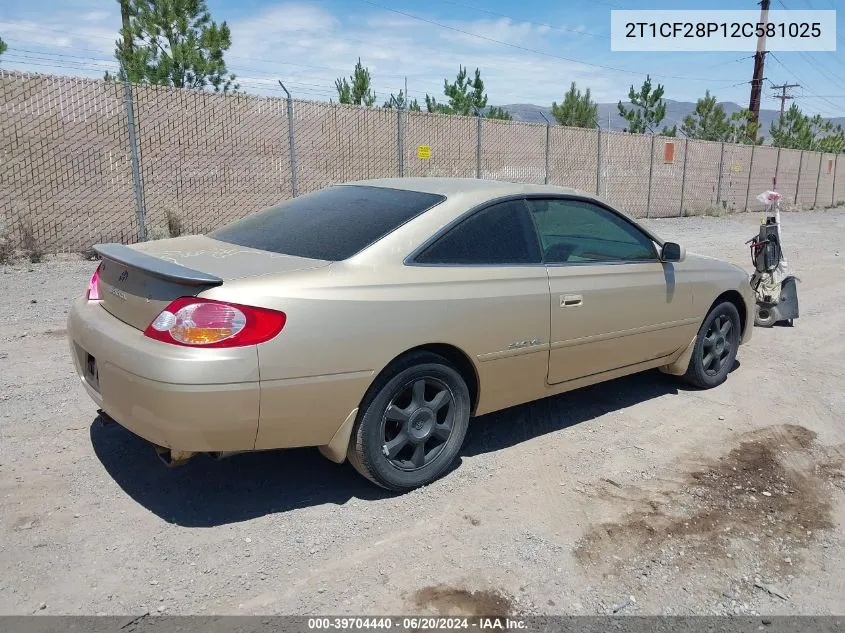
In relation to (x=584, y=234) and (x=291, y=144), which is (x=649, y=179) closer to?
(x=291, y=144)

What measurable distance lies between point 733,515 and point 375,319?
6.78 ft

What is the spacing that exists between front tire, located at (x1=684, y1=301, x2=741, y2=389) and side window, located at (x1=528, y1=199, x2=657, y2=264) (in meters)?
0.95

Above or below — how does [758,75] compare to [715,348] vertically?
above

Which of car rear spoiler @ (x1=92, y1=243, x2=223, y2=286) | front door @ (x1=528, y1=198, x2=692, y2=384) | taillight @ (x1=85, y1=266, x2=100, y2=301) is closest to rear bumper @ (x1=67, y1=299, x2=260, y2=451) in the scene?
car rear spoiler @ (x1=92, y1=243, x2=223, y2=286)

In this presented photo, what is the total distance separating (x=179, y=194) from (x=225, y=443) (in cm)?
968

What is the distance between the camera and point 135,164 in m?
10.4

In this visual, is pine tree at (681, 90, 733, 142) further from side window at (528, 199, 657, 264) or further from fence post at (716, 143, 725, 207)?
side window at (528, 199, 657, 264)

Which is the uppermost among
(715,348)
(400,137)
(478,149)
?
(400,137)

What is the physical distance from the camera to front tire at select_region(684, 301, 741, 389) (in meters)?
5.25

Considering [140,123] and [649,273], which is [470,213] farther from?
[140,123]

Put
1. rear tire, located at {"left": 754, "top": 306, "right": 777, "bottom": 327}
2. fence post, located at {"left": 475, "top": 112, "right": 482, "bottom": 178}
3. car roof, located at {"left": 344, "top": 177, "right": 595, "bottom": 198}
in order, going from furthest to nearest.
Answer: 1. fence post, located at {"left": 475, "top": 112, "right": 482, "bottom": 178}
2. rear tire, located at {"left": 754, "top": 306, "right": 777, "bottom": 327}
3. car roof, located at {"left": 344, "top": 177, "right": 595, "bottom": 198}

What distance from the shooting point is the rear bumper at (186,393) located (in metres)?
2.85

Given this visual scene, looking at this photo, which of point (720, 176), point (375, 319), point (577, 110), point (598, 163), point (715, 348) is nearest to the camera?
point (375, 319)

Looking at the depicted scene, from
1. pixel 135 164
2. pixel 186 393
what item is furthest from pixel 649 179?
pixel 186 393
